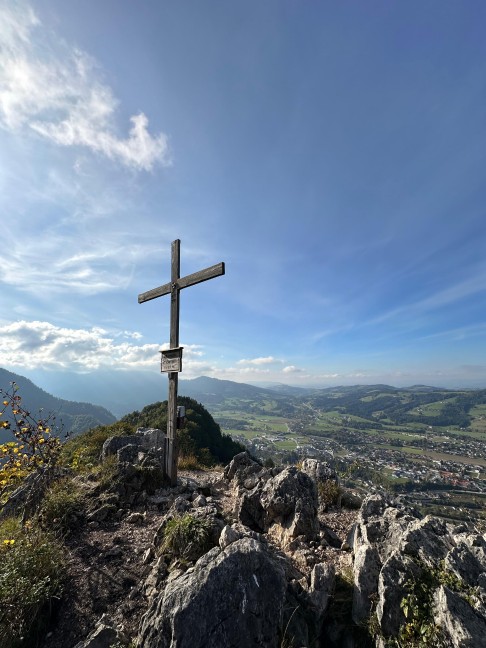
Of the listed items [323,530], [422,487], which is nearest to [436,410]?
[422,487]

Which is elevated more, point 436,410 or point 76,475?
point 76,475

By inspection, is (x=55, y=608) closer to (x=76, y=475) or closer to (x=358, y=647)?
(x=358, y=647)

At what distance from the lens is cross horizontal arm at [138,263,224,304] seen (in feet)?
26.9

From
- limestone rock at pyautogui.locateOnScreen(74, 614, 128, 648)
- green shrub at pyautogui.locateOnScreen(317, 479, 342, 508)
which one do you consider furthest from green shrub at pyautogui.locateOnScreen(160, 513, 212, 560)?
green shrub at pyautogui.locateOnScreen(317, 479, 342, 508)

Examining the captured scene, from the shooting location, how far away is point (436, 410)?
165 m

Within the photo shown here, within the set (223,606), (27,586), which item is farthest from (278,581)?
(27,586)

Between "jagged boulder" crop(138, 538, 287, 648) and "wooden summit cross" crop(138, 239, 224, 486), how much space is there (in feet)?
17.4

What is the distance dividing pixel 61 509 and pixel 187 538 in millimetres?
3697

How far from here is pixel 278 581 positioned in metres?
3.70

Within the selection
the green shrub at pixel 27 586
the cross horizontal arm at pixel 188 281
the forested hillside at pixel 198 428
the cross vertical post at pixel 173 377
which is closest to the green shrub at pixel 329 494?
the cross vertical post at pixel 173 377

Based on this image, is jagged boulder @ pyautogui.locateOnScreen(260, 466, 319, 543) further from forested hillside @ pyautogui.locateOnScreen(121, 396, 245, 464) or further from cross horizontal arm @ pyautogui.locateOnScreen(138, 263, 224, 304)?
forested hillside @ pyautogui.locateOnScreen(121, 396, 245, 464)

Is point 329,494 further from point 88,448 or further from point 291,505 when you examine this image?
point 88,448

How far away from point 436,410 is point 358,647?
664 feet

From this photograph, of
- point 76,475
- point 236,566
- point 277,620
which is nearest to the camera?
point 277,620
